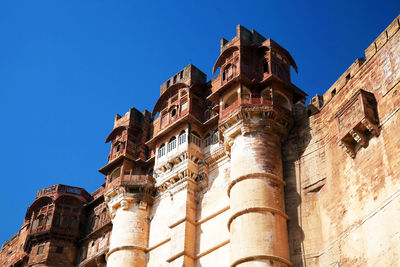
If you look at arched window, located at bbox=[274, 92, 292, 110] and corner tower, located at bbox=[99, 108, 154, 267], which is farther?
corner tower, located at bbox=[99, 108, 154, 267]

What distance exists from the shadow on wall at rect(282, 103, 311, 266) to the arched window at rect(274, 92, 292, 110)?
38 cm

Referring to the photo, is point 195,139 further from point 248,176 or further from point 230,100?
point 248,176

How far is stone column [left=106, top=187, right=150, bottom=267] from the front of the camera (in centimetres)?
2700

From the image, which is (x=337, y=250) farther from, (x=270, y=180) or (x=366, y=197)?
(x=270, y=180)

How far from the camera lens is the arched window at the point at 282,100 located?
83.8 ft

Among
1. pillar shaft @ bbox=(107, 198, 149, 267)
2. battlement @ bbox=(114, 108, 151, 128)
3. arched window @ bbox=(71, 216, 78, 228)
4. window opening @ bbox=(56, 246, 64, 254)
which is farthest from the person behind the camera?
arched window @ bbox=(71, 216, 78, 228)

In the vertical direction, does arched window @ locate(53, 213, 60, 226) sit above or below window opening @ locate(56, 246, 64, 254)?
above

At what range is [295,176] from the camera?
915 inches

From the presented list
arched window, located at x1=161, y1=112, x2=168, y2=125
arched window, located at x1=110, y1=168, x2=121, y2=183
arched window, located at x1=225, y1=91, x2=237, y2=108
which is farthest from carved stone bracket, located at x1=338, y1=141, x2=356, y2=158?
arched window, located at x1=110, y1=168, x2=121, y2=183

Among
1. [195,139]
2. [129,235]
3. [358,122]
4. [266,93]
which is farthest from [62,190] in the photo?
[358,122]

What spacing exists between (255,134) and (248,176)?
2.02m

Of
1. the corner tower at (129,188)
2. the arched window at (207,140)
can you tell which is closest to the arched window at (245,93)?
the arched window at (207,140)

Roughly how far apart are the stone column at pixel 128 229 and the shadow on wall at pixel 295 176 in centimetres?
759

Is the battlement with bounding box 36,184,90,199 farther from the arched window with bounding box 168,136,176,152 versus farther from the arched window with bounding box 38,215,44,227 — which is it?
the arched window with bounding box 168,136,176,152
